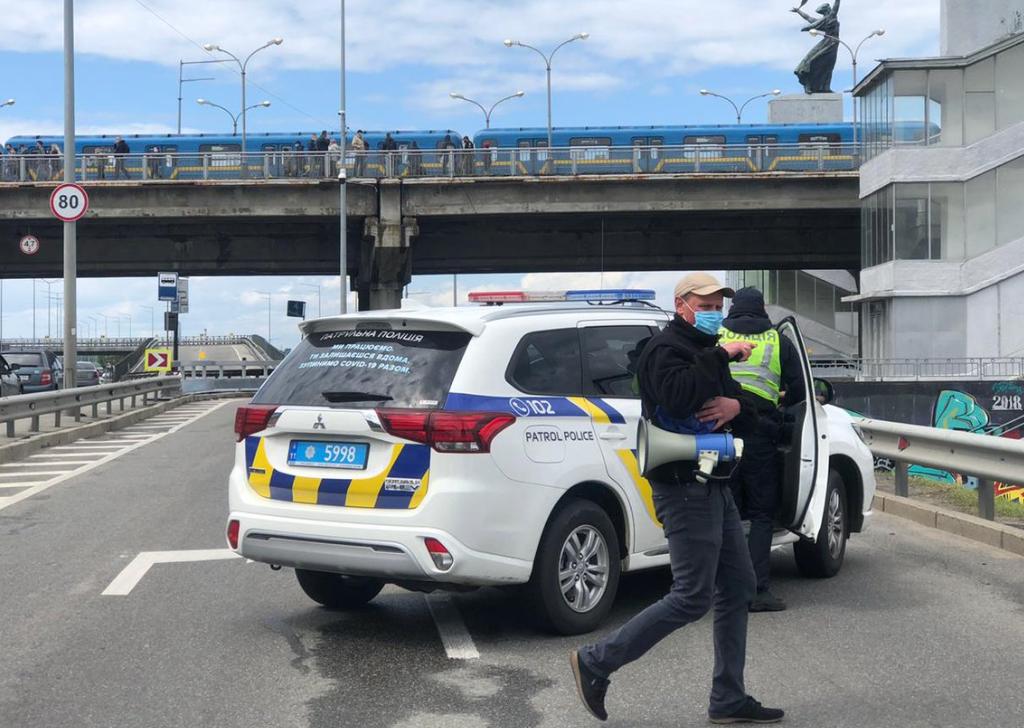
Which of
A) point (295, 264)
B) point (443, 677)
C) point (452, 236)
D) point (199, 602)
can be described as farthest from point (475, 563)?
point (295, 264)

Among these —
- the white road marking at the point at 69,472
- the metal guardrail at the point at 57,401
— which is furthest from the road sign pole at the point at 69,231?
the white road marking at the point at 69,472

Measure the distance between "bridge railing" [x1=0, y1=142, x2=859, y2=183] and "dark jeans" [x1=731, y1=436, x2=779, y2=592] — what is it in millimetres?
32241

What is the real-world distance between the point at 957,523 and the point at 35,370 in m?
30.9

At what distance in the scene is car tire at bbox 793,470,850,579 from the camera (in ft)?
26.7

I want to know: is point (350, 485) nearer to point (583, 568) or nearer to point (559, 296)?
point (583, 568)

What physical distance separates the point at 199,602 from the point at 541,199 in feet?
108

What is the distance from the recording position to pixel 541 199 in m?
39.7

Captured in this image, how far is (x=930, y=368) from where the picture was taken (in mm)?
36406

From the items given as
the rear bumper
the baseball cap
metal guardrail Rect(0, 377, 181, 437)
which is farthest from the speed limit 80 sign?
the baseball cap

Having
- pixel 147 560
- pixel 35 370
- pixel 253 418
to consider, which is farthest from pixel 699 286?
pixel 35 370

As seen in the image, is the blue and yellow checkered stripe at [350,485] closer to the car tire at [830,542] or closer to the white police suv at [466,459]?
the white police suv at [466,459]

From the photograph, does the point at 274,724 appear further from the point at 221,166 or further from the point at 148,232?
the point at 148,232

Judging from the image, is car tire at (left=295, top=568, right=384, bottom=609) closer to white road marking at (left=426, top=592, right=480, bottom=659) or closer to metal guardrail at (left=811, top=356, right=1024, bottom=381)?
white road marking at (left=426, top=592, right=480, bottom=659)

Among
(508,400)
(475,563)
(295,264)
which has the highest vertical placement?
(295,264)
